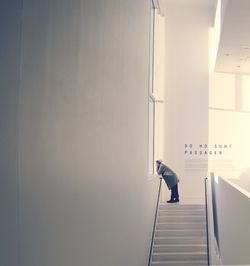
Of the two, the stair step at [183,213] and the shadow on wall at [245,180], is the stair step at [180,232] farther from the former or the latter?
the shadow on wall at [245,180]

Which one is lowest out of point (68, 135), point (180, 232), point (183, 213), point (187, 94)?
point (180, 232)

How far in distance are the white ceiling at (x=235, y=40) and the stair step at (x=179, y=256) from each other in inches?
224

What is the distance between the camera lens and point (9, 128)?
1731 millimetres

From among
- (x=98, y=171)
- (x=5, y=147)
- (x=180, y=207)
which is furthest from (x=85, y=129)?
(x=180, y=207)

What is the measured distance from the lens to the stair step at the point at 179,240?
34.6 ft

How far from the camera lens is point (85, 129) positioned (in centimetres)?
312

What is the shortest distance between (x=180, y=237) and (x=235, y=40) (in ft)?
19.7

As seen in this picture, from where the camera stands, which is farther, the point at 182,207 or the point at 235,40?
the point at 235,40

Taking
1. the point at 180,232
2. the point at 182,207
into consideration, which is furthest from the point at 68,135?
the point at 182,207

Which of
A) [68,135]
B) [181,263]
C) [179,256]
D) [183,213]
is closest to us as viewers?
[68,135]

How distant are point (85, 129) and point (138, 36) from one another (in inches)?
172

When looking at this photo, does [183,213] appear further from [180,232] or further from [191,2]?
[191,2]

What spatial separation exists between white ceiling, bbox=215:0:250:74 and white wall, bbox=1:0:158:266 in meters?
5.43

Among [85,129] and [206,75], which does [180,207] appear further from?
[85,129]
